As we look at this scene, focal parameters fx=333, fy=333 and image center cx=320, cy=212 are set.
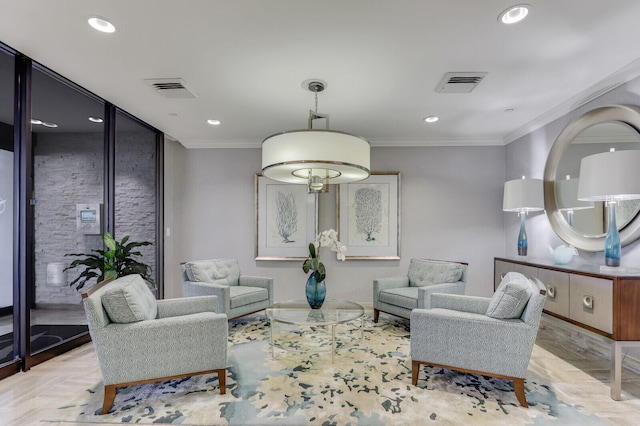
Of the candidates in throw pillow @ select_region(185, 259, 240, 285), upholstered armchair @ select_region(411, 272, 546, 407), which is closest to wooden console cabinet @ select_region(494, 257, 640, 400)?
upholstered armchair @ select_region(411, 272, 546, 407)

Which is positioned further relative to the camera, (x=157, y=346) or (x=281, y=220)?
(x=281, y=220)

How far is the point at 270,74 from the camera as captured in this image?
2.83 metres

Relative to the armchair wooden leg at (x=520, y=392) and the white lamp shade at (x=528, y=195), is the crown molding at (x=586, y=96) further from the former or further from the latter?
the armchair wooden leg at (x=520, y=392)

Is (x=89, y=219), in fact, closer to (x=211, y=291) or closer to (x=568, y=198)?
(x=211, y=291)

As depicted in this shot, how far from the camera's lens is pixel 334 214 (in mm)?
4887

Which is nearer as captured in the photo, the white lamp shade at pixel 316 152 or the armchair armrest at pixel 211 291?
the white lamp shade at pixel 316 152

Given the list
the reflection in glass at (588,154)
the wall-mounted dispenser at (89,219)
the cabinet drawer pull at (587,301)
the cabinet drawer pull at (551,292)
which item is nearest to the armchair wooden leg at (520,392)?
the cabinet drawer pull at (587,301)

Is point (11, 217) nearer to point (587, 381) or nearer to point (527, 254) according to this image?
point (587, 381)

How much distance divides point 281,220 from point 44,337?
288cm

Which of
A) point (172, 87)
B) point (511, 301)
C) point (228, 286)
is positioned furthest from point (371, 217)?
point (172, 87)

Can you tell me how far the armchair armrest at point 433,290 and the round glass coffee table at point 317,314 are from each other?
2.27 ft

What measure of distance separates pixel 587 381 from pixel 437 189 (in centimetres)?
284

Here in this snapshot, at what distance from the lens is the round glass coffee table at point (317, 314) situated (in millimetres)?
2818

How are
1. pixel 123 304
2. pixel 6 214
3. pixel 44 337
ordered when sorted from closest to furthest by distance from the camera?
pixel 123 304 → pixel 6 214 → pixel 44 337
